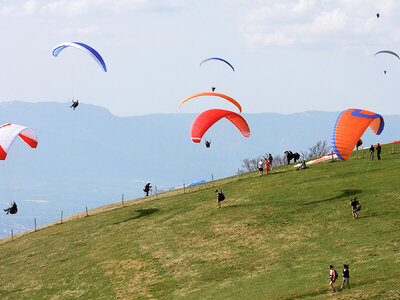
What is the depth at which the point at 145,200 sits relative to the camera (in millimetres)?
77312

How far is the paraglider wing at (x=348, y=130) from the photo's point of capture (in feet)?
147

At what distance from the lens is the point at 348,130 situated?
45.1m

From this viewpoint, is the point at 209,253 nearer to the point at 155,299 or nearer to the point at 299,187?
the point at 155,299

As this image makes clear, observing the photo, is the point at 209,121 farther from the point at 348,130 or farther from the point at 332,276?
the point at 332,276

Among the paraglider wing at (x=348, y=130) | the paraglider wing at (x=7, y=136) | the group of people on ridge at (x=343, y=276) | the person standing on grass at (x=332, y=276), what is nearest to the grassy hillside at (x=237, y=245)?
the group of people on ridge at (x=343, y=276)

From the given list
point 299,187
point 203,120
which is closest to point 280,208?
point 299,187

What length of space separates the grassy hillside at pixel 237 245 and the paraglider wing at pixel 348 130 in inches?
236

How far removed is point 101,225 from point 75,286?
17.3m

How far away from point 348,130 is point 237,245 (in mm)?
11851

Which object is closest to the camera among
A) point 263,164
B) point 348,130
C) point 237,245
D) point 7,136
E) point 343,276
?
point 343,276

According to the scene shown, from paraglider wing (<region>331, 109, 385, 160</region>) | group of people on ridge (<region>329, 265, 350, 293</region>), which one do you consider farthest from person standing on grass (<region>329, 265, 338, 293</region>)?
paraglider wing (<region>331, 109, 385, 160</region>)

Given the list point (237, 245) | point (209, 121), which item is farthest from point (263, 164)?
point (237, 245)

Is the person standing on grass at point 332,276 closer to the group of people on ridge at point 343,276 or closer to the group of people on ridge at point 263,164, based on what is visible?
the group of people on ridge at point 343,276

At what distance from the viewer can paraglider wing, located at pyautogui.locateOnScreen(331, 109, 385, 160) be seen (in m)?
44.7
